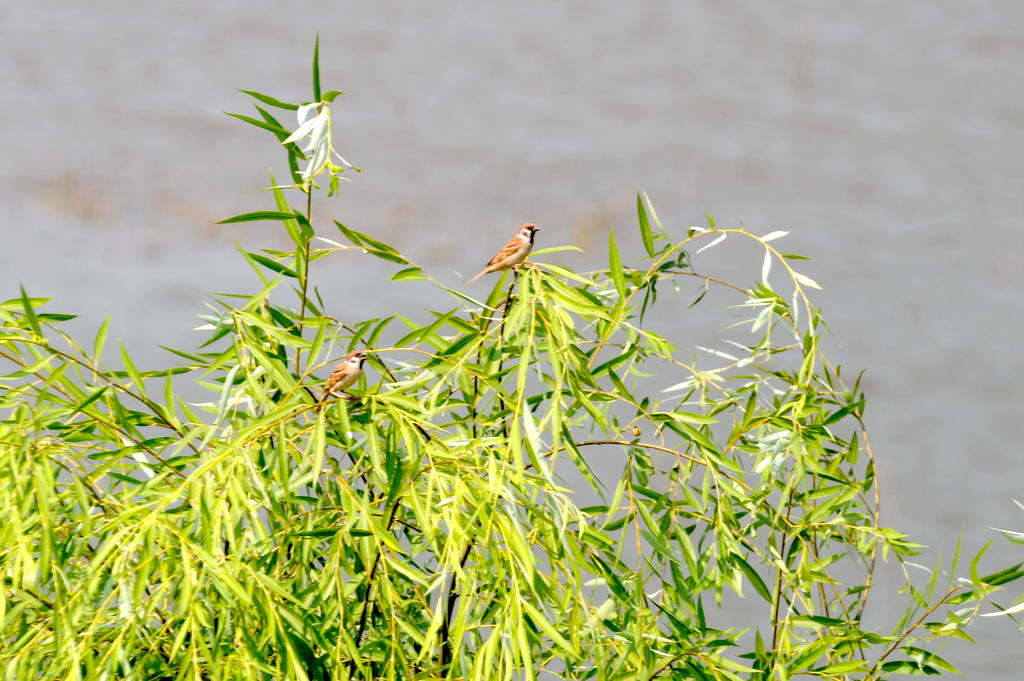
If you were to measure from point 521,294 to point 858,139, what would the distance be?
116 inches

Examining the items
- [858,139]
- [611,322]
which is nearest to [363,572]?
[611,322]

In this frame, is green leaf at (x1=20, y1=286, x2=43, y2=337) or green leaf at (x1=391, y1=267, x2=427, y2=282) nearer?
green leaf at (x1=20, y1=286, x2=43, y2=337)

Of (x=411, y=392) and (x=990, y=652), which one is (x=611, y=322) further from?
(x=990, y=652)

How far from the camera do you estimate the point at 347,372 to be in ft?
5.94

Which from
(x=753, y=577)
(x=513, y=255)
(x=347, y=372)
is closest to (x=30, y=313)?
(x=347, y=372)

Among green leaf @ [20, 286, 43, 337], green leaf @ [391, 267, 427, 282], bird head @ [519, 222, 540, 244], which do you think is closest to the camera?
green leaf @ [20, 286, 43, 337]

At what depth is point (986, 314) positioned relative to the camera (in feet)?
14.2

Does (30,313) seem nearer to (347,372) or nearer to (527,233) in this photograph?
(347,372)

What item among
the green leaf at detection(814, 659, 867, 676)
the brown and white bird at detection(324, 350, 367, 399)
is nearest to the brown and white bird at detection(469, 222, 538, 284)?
the brown and white bird at detection(324, 350, 367, 399)

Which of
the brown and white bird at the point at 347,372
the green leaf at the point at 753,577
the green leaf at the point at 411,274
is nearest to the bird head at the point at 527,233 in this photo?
the green leaf at the point at 411,274

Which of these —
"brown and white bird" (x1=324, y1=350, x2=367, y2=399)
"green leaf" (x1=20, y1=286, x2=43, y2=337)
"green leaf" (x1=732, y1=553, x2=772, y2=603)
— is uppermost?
"green leaf" (x1=20, y1=286, x2=43, y2=337)

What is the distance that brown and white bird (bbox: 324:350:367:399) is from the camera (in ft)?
5.90

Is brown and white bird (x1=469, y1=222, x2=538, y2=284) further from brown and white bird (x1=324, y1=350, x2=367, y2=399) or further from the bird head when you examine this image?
brown and white bird (x1=324, y1=350, x2=367, y2=399)

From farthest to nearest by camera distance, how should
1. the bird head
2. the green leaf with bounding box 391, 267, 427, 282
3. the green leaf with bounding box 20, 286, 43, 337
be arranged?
the bird head
the green leaf with bounding box 391, 267, 427, 282
the green leaf with bounding box 20, 286, 43, 337
